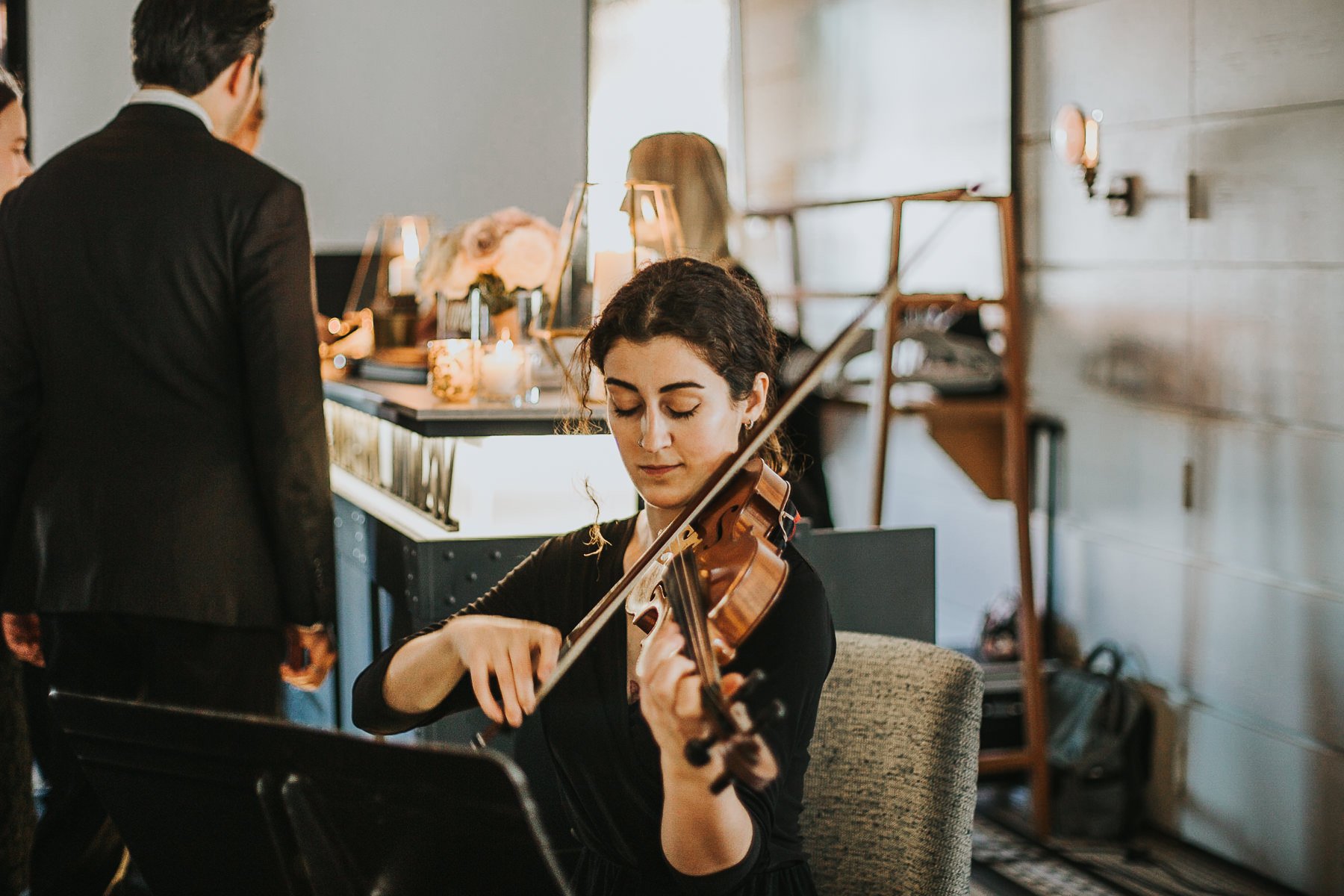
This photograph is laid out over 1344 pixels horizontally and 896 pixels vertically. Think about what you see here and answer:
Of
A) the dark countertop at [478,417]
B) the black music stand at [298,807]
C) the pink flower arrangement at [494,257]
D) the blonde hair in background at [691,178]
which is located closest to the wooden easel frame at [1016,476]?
the blonde hair in background at [691,178]

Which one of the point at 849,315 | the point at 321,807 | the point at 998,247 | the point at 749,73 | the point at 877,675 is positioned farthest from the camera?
the point at 749,73

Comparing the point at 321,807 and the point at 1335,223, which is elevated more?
the point at 1335,223

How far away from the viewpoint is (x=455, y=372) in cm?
214

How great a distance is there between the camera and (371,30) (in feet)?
13.1

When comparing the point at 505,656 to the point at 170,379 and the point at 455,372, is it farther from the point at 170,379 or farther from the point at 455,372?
the point at 455,372

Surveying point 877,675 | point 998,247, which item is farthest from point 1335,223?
point 877,675

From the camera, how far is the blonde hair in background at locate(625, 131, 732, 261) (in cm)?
251

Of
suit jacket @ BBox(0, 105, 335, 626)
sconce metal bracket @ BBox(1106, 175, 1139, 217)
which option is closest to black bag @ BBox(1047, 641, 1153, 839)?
sconce metal bracket @ BBox(1106, 175, 1139, 217)

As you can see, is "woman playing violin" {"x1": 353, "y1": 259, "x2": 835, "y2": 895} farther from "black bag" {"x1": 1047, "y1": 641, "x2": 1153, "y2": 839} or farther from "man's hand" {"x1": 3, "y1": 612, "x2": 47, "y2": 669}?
"black bag" {"x1": 1047, "y1": 641, "x2": 1153, "y2": 839}

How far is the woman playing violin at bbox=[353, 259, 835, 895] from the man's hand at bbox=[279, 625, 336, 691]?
0.62 m

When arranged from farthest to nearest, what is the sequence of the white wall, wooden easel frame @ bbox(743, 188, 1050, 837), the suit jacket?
the white wall
wooden easel frame @ bbox(743, 188, 1050, 837)
the suit jacket

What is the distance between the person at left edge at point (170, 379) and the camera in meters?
1.81

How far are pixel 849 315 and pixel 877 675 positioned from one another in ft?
9.98

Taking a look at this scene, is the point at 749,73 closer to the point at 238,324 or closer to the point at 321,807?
the point at 238,324
